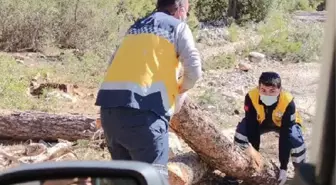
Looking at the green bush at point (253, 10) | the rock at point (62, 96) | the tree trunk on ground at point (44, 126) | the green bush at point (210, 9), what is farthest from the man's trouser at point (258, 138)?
the green bush at point (253, 10)

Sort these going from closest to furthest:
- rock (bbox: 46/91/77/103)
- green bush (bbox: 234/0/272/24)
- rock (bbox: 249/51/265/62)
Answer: rock (bbox: 46/91/77/103) < rock (bbox: 249/51/265/62) < green bush (bbox: 234/0/272/24)

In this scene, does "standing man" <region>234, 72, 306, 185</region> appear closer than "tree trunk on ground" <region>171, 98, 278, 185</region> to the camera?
No

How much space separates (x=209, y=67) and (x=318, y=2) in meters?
18.9

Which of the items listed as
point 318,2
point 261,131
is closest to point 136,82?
point 261,131

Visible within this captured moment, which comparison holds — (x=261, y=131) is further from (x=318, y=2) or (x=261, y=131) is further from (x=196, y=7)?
(x=318, y=2)

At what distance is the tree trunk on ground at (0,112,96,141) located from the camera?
8.24 meters

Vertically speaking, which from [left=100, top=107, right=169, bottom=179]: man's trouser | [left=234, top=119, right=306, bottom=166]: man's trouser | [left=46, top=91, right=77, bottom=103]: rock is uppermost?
[left=100, top=107, right=169, bottom=179]: man's trouser

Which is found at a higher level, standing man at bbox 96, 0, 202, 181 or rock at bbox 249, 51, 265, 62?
standing man at bbox 96, 0, 202, 181

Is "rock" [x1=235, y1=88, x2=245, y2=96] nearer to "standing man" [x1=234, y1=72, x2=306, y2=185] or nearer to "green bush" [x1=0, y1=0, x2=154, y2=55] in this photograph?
"green bush" [x1=0, y1=0, x2=154, y2=55]

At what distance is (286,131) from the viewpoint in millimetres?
6676

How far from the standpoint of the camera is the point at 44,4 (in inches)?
617

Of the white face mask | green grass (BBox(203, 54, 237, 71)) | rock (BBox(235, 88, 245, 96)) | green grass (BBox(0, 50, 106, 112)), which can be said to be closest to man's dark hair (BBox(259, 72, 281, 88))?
the white face mask

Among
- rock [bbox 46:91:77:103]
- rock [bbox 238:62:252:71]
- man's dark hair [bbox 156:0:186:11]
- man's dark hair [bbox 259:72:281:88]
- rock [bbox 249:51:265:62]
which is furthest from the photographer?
rock [bbox 249:51:265:62]

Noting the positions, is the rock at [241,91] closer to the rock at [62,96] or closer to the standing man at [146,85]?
the rock at [62,96]
